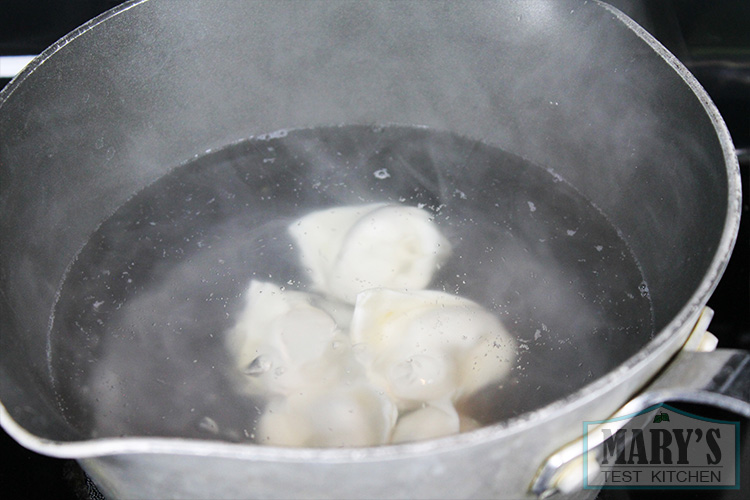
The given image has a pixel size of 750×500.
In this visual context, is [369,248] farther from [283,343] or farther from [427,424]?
[427,424]

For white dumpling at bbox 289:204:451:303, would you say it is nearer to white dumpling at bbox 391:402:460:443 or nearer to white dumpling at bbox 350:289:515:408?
white dumpling at bbox 350:289:515:408

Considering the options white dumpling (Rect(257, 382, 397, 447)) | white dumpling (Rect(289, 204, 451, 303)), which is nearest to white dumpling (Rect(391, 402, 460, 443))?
white dumpling (Rect(257, 382, 397, 447))

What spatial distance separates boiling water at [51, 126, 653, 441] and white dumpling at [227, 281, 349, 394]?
0.03 m

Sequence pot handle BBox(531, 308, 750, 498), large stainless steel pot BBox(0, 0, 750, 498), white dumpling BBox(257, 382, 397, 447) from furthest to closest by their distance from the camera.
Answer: white dumpling BBox(257, 382, 397, 447)
large stainless steel pot BBox(0, 0, 750, 498)
pot handle BBox(531, 308, 750, 498)

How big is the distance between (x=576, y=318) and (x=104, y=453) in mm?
822

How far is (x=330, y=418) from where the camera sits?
1000mm

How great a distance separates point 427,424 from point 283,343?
0.29 meters

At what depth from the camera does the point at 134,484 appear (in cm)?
72

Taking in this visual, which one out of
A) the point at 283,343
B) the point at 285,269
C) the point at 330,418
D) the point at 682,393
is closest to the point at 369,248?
the point at 285,269

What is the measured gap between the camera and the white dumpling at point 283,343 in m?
1.09

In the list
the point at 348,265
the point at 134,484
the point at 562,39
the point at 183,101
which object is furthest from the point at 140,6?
the point at 134,484

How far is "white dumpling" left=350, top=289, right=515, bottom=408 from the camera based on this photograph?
106 cm

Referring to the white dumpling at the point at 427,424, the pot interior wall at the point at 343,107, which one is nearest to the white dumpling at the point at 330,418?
the white dumpling at the point at 427,424

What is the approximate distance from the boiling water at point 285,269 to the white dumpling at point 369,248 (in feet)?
0.09
